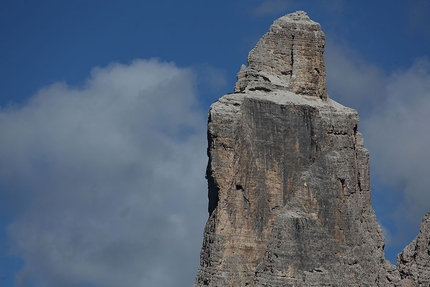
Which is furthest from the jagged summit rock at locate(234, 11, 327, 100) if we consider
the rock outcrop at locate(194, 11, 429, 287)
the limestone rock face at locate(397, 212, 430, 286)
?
the limestone rock face at locate(397, 212, 430, 286)

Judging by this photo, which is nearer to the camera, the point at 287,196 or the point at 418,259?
the point at 418,259

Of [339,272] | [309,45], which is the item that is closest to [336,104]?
[309,45]

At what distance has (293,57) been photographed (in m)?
146

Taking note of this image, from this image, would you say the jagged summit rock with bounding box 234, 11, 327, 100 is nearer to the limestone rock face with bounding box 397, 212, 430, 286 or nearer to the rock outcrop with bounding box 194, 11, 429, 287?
the rock outcrop with bounding box 194, 11, 429, 287

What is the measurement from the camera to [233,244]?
138 metres

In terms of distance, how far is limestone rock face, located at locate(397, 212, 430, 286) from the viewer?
138875 mm

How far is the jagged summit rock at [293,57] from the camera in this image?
145 m

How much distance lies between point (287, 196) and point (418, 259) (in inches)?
405

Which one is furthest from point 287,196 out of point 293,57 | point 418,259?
point 293,57

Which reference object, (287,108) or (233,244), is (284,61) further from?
(233,244)

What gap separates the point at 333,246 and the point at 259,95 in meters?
12.2

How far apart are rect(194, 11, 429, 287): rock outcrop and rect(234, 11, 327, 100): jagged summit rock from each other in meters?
0.23

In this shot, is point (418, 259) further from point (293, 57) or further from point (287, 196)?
point (293, 57)

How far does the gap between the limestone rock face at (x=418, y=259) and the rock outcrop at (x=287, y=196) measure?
0.45 feet
